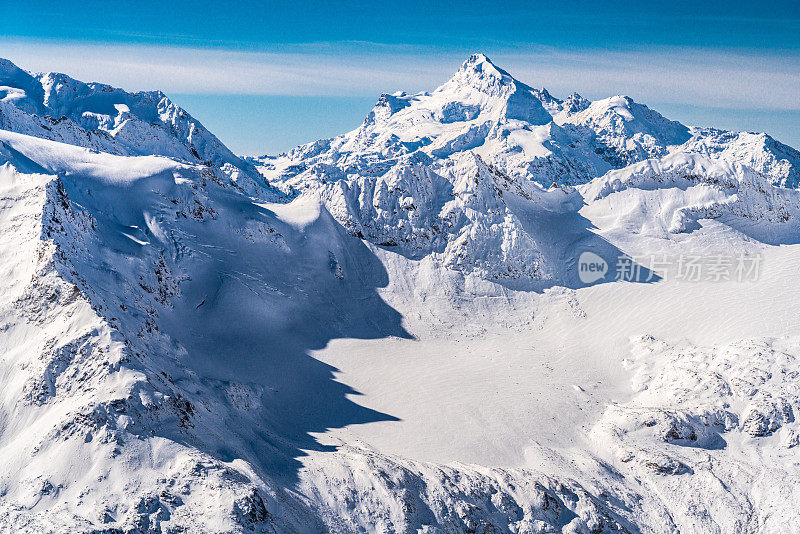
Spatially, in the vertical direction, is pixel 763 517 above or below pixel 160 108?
below

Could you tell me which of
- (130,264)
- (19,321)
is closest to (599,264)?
(130,264)

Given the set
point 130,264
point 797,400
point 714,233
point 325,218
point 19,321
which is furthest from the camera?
point 714,233

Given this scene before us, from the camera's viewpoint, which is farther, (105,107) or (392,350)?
(105,107)

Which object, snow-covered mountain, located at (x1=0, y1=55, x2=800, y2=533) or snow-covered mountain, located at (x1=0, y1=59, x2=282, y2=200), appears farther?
snow-covered mountain, located at (x1=0, y1=59, x2=282, y2=200)

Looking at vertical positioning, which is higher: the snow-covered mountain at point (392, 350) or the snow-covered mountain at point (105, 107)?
the snow-covered mountain at point (105, 107)

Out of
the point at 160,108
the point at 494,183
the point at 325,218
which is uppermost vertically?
the point at 160,108

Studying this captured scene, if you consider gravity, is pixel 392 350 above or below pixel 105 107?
below

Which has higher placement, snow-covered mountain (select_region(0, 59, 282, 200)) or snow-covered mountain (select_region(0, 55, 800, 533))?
snow-covered mountain (select_region(0, 59, 282, 200))

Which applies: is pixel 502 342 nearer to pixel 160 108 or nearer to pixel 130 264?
pixel 130 264
